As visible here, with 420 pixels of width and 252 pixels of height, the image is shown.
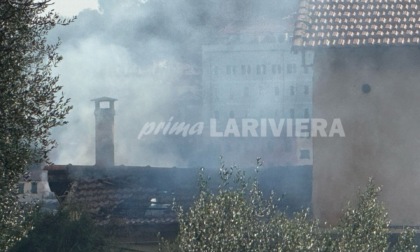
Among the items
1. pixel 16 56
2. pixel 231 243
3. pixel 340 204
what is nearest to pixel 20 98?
pixel 16 56

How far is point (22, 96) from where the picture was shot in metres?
10.8

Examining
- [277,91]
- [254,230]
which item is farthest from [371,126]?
[277,91]

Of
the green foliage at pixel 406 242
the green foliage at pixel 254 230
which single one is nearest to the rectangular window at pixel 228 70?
the green foliage at pixel 406 242

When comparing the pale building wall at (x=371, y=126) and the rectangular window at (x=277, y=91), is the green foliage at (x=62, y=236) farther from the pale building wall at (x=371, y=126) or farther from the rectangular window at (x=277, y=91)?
the rectangular window at (x=277, y=91)

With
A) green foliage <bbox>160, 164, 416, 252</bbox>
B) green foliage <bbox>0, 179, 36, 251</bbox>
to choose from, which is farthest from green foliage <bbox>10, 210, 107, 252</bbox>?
green foliage <bbox>0, 179, 36, 251</bbox>

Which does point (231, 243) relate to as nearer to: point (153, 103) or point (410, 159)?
Result: point (410, 159)

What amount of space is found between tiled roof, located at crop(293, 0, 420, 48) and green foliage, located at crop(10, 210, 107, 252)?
540 centimetres

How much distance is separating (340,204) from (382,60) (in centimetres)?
300

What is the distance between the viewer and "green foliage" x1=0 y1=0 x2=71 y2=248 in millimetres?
10617

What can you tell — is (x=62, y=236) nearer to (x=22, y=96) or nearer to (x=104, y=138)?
(x=22, y=96)

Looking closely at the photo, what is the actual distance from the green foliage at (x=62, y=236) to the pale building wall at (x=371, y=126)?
15.1ft

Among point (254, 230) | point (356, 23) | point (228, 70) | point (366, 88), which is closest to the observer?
point (254, 230)

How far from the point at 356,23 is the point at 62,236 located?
7316 mm

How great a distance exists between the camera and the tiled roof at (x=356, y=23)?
19859mm
